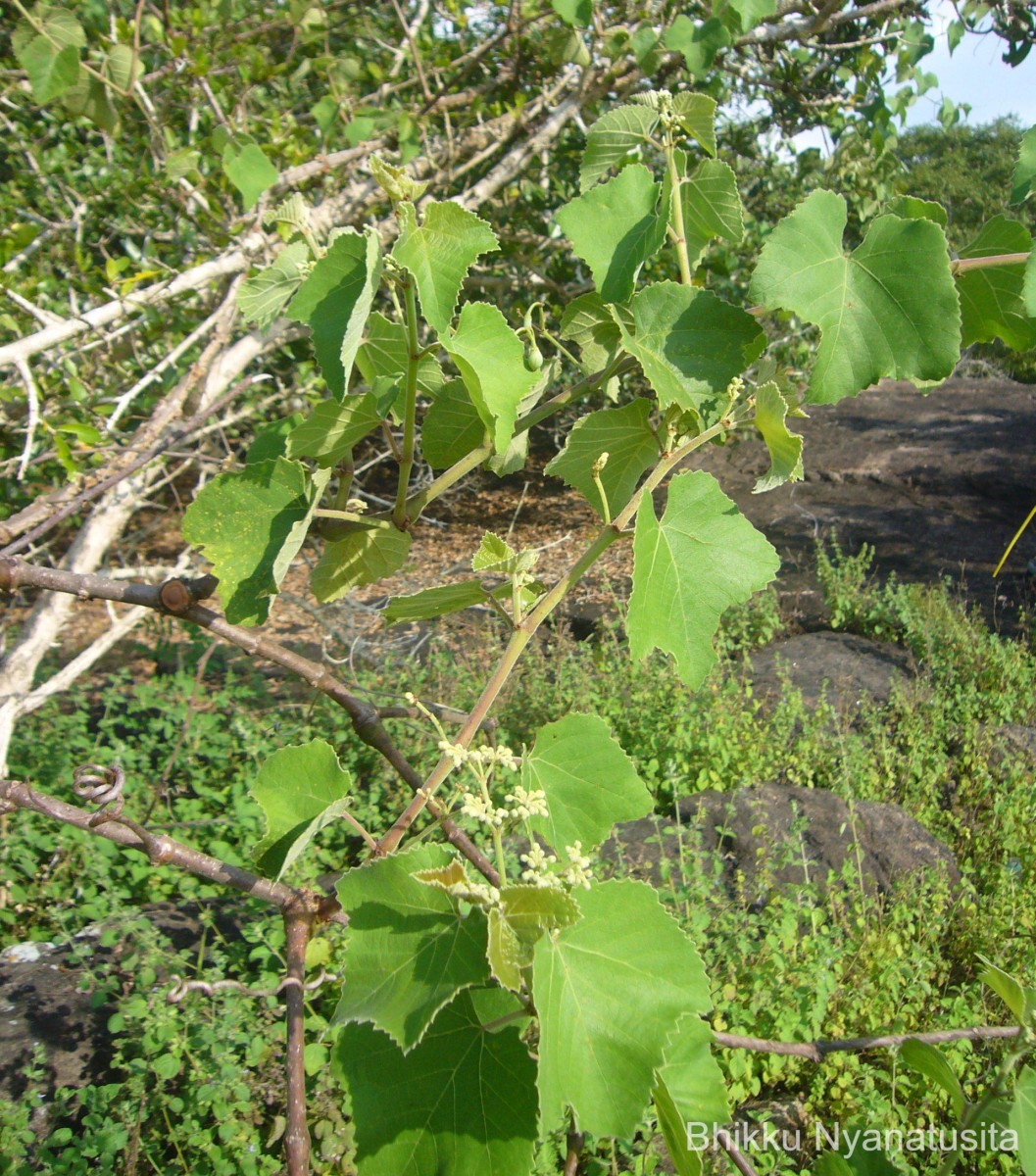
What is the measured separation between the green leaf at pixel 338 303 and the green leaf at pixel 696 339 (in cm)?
18

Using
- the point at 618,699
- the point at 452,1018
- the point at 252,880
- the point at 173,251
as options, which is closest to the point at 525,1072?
the point at 452,1018

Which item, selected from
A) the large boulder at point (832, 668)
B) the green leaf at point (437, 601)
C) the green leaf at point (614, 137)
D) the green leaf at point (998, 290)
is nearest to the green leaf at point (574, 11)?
the green leaf at point (614, 137)

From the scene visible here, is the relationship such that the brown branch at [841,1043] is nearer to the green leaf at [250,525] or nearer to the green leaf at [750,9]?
the green leaf at [250,525]

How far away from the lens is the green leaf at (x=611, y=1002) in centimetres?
47

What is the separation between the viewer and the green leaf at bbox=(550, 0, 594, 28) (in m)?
2.24

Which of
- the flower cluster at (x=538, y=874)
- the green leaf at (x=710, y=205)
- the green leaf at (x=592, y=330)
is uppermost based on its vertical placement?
the green leaf at (x=710, y=205)

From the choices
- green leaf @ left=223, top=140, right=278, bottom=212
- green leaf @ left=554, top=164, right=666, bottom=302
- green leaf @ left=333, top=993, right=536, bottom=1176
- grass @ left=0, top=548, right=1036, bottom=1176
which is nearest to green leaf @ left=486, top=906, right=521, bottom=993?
green leaf @ left=333, top=993, right=536, bottom=1176

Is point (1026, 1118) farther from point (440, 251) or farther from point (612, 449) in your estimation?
point (440, 251)

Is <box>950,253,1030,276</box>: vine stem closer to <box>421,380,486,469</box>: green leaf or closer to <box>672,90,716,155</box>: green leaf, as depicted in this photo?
<box>672,90,716,155</box>: green leaf

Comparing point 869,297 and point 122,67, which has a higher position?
point 122,67

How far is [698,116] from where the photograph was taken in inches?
25.7

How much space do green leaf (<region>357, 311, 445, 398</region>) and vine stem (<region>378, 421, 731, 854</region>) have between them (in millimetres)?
183

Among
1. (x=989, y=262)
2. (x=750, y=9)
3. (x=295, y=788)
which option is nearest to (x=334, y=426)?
(x=295, y=788)

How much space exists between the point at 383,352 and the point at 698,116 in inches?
11.7
